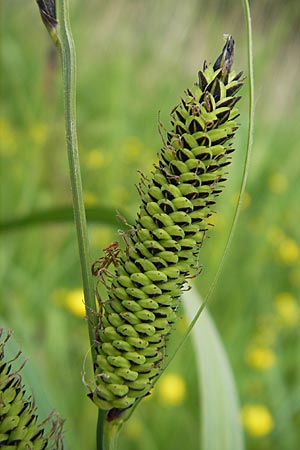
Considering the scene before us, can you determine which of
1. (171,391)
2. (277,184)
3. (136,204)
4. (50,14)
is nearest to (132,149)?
(136,204)

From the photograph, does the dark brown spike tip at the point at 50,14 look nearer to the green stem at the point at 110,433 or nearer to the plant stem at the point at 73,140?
the plant stem at the point at 73,140

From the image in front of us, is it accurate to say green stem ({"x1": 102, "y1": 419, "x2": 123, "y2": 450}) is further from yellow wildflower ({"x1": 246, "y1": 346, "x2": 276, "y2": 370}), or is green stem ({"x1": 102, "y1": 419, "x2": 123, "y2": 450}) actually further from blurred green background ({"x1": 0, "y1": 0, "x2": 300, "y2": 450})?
yellow wildflower ({"x1": 246, "y1": 346, "x2": 276, "y2": 370})

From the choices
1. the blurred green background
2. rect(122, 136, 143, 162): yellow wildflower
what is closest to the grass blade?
the blurred green background

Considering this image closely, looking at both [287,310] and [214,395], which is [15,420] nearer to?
[214,395]

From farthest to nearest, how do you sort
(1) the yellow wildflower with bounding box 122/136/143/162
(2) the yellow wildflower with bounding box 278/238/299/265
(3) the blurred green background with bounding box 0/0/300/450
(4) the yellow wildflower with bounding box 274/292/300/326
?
(1) the yellow wildflower with bounding box 122/136/143/162 < (2) the yellow wildflower with bounding box 278/238/299/265 < (4) the yellow wildflower with bounding box 274/292/300/326 < (3) the blurred green background with bounding box 0/0/300/450

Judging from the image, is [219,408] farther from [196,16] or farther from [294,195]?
[196,16]

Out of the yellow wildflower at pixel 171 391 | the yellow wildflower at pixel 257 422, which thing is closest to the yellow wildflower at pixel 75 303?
the yellow wildflower at pixel 171 391
